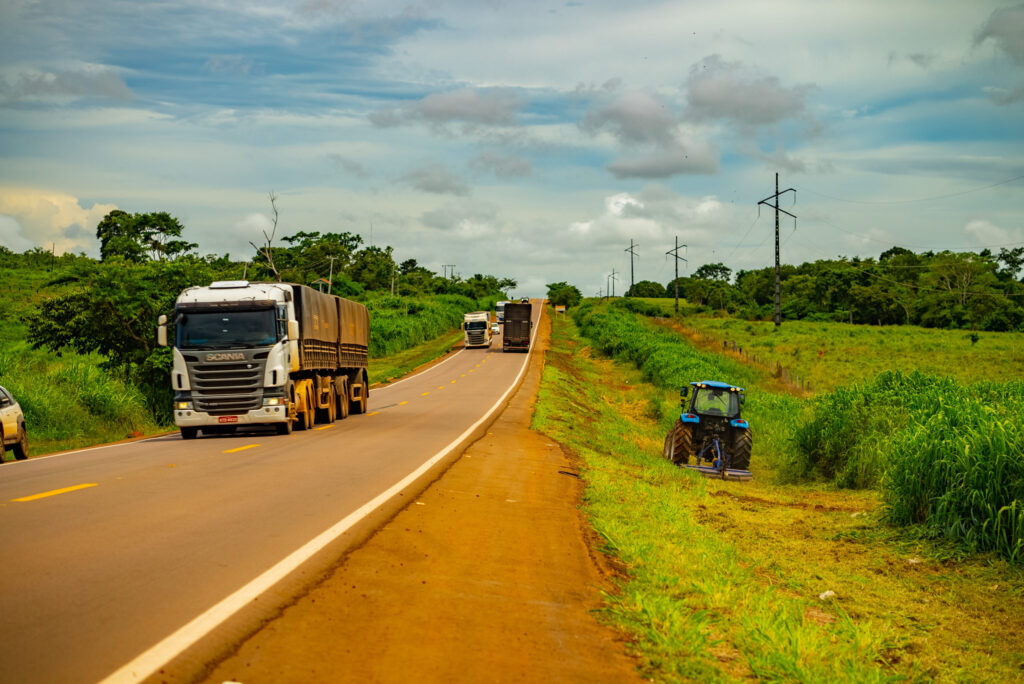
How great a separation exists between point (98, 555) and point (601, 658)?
4.57 metres

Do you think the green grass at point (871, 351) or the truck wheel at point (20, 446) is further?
the green grass at point (871, 351)

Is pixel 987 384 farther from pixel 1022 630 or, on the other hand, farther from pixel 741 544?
pixel 1022 630

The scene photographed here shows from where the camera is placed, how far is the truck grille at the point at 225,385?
20.6 metres

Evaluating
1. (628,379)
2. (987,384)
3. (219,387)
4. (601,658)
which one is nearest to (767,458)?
(987,384)

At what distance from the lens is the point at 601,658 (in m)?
5.88

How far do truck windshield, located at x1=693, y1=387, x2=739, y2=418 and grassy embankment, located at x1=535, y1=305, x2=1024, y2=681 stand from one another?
2.58m

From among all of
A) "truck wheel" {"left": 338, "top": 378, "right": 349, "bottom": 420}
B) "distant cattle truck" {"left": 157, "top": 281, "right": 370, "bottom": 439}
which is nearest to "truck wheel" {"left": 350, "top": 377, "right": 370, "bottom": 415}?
"truck wheel" {"left": 338, "top": 378, "right": 349, "bottom": 420}

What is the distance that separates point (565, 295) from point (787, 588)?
14616cm

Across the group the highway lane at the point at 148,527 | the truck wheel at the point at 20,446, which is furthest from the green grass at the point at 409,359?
the highway lane at the point at 148,527

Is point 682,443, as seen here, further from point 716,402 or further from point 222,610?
point 222,610

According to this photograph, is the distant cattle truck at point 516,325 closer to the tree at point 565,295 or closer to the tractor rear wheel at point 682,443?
the tractor rear wheel at point 682,443

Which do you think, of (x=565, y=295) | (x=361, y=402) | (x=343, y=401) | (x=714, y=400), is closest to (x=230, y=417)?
(x=343, y=401)

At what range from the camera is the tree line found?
340 ft

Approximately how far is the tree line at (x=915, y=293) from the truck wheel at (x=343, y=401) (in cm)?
8397
